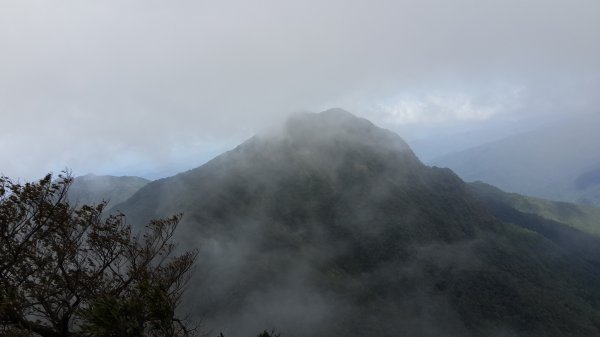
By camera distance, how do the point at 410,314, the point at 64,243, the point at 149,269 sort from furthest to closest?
the point at 410,314 → the point at 149,269 → the point at 64,243

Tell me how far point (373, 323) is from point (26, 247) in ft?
536

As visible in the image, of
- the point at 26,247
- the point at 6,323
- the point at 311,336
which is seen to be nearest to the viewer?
the point at 6,323

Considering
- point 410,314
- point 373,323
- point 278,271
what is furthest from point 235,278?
point 410,314

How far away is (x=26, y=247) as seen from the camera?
19.3 m

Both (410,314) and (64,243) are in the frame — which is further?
(410,314)

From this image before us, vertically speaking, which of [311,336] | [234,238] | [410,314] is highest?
[234,238]

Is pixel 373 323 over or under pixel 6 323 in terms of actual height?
under

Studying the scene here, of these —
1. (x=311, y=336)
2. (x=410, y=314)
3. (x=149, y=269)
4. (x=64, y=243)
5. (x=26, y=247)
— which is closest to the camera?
(x=26, y=247)

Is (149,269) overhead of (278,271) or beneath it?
overhead

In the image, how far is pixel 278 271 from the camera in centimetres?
19038

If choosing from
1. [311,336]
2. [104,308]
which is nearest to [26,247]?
[104,308]

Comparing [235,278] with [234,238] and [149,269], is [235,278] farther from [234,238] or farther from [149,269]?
[149,269]

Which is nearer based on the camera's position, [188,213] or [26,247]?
[26,247]

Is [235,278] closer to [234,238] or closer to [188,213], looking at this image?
[234,238]
